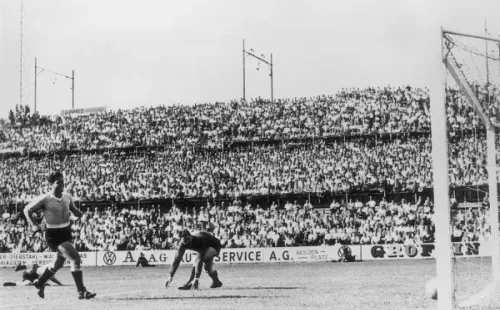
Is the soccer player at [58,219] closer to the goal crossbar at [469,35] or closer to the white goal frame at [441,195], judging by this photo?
the white goal frame at [441,195]

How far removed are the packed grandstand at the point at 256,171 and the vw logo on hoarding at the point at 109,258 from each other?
65cm

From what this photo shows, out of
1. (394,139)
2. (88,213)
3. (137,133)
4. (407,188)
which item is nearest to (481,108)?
(407,188)

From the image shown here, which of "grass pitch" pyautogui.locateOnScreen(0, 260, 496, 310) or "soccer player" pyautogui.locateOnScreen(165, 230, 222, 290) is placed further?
"soccer player" pyautogui.locateOnScreen(165, 230, 222, 290)

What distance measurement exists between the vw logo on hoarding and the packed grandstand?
2.15 ft

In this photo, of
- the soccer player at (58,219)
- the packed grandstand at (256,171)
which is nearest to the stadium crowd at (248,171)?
the packed grandstand at (256,171)

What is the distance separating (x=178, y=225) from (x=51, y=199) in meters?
21.2

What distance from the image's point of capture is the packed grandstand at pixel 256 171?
3052cm

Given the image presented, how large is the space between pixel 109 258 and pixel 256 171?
8.72 meters

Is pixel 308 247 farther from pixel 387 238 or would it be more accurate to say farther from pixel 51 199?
pixel 51 199

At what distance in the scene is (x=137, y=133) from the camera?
135 ft

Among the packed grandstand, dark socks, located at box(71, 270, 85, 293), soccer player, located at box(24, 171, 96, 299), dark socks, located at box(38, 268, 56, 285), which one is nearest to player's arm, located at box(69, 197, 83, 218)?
soccer player, located at box(24, 171, 96, 299)

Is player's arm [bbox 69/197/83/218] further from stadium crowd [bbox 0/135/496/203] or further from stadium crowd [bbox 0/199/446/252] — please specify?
stadium crowd [bbox 0/135/496/203]

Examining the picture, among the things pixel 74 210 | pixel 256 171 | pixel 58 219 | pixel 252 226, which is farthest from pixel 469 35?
pixel 256 171

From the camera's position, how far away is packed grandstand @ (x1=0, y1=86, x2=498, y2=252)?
100 ft
